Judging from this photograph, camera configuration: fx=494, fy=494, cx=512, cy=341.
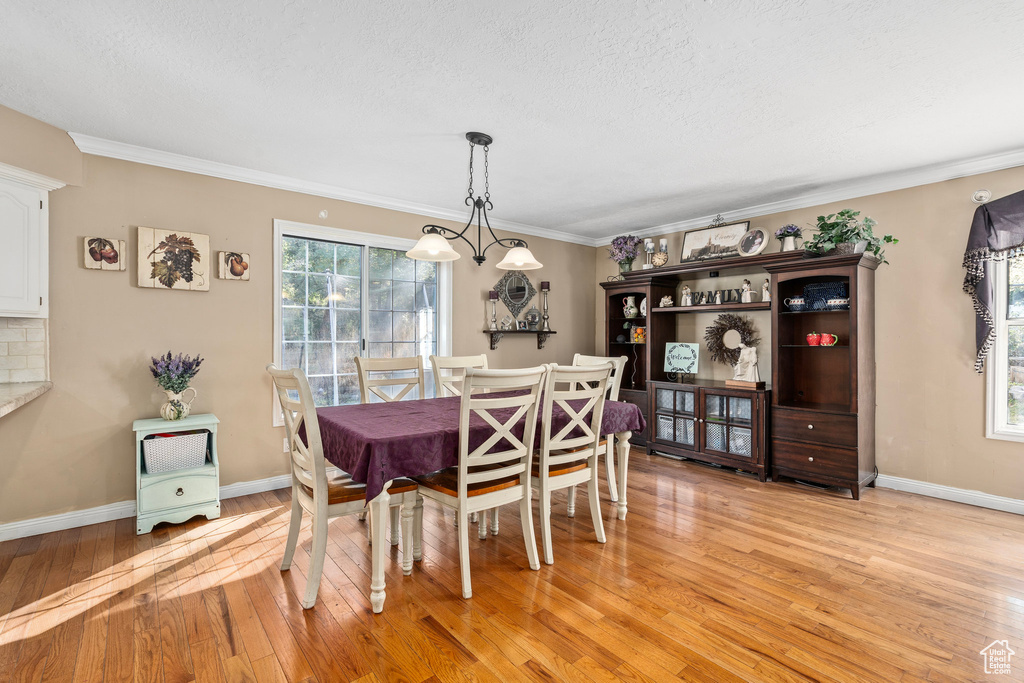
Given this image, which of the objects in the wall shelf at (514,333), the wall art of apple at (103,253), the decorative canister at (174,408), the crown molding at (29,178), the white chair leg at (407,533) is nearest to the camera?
the white chair leg at (407,533)

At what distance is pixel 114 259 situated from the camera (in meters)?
3.18

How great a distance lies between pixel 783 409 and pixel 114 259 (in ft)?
16.3

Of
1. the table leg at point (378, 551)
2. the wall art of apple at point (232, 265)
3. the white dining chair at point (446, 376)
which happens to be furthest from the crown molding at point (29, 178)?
the table leg at point (378, 551)

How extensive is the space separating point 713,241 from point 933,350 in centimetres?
190

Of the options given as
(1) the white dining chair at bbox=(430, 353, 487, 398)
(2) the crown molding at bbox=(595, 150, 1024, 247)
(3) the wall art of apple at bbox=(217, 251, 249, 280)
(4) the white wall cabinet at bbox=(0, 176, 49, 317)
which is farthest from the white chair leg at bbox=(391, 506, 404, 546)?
(2) the crown molding at bbox=(595, 150, 1024, 247)

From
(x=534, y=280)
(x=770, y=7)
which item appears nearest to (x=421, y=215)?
(x=534, y=280)

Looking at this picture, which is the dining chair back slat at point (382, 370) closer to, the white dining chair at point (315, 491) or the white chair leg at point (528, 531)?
the white dining chair at point (315, 491)

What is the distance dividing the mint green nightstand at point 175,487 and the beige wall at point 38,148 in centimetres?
159

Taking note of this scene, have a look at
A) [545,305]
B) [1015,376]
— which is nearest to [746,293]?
[1015,376]

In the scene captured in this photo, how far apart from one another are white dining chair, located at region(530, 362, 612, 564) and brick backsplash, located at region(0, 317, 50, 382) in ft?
9.83

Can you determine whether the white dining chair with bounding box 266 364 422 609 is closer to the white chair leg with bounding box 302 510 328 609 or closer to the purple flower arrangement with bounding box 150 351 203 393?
the white chair leg with bounding box 302 510 328 609

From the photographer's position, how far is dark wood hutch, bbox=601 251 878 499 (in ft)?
12.2

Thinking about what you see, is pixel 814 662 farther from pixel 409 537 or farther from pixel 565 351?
pixel 565 351

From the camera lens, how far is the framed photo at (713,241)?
4.56 meters
